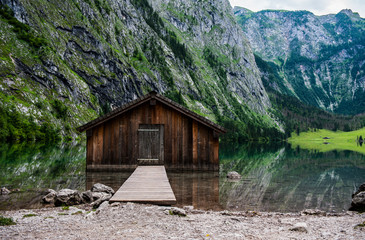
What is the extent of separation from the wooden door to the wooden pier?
5380 mm

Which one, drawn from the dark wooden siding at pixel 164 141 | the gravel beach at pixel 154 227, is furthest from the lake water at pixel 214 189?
the gravel beach at pixel 154 227

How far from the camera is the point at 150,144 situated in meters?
21.1

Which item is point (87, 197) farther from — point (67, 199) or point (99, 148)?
point (99, 148)

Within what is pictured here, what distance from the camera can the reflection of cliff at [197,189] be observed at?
13797mm

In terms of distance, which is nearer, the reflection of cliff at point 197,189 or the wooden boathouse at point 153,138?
the reflection of cliff at point 197,189

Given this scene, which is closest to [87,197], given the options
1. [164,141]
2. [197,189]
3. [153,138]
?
[197,189]

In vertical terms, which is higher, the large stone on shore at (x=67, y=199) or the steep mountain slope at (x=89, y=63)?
the steep mountain slope at (x=89, y=63)

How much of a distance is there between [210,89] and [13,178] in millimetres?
160441

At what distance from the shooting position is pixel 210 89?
176625mm

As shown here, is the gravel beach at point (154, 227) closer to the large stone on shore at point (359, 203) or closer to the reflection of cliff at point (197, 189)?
the reflection of cliff at point (197, 189)

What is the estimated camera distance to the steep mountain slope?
81688 mm

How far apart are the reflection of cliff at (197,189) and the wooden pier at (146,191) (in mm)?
1326

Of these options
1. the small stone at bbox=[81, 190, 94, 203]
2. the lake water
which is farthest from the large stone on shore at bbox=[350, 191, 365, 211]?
the small stone at bbox=[81, 190, 94, 203]

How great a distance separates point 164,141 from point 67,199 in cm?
940
